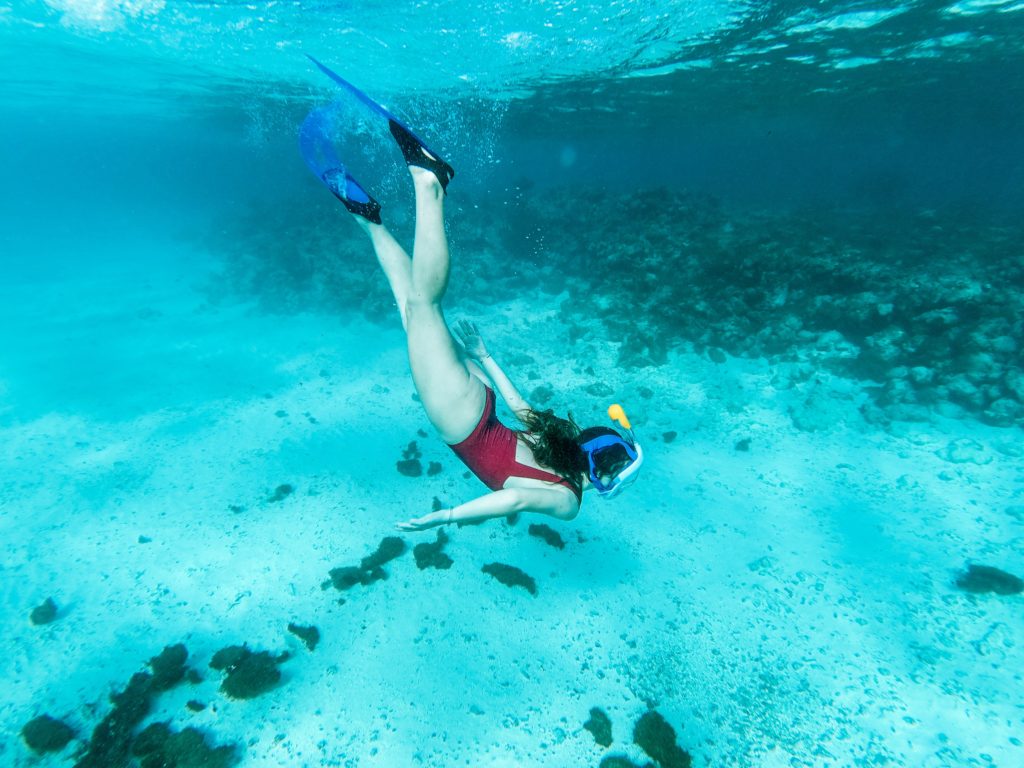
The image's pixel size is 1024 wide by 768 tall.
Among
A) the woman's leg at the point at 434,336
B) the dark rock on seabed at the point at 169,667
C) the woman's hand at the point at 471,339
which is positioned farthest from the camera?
the dark rock on seabed at the point at 169,667

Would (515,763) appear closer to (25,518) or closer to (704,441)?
(704,441)

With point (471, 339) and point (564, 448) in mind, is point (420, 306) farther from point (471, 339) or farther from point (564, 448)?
point (564, 448)

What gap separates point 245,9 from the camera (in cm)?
1184

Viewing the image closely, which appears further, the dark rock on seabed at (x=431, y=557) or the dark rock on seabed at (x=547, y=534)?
the dark rock on seabed at (x=547, y=534)

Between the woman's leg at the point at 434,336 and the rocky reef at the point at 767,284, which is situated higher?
the woman's leg at the point at 434,336

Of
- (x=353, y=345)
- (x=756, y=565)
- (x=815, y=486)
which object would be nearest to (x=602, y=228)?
(x=353, y=345)

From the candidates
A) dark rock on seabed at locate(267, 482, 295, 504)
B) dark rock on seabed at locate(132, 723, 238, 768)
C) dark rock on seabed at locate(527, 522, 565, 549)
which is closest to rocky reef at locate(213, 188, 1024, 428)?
dark rock on seabed at locate(527, 522, 565, 549)

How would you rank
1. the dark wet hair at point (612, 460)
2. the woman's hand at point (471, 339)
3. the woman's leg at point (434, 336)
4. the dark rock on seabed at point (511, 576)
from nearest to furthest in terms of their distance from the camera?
the woman's leg at point (434, 336) → the dark wet hair at point (612, 460) → the woman's hand at point (471, 339) → the dark rock on seabed at point (511, 576)

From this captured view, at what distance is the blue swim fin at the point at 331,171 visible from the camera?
4.07m

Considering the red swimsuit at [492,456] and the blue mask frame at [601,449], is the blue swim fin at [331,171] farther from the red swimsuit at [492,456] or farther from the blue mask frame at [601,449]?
the blue mask frame at [601,449]

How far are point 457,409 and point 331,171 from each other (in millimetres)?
2697

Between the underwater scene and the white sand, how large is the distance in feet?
0.16

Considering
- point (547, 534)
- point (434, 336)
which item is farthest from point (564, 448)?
point (547, 534)

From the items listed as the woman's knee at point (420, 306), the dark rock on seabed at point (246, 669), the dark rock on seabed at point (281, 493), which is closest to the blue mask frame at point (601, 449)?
the woman's knee at point (420, 306)
